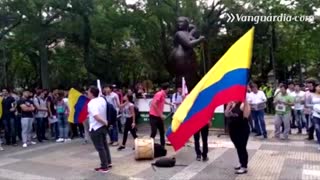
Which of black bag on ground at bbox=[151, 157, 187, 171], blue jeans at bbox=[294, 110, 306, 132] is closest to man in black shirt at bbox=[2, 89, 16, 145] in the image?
black bag on ground at bbox=[151, 157, 187, 171]

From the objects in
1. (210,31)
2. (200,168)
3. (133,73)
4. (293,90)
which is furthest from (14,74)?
(200,168)

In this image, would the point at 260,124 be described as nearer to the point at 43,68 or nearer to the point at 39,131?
the point at 39,131

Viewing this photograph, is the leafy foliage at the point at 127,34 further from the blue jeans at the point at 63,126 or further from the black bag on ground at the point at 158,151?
the black bag on ground at the point at 158,151

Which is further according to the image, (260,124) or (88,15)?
(88,15)

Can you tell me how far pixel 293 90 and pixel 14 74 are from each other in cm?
3584

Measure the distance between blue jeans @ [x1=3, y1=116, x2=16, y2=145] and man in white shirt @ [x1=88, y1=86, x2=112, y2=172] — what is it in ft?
19.6

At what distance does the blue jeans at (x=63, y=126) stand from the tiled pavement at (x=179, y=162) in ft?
5.37

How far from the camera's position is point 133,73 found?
142ft

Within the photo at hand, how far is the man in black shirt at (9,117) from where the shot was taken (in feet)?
47.0

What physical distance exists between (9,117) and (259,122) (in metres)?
7.81

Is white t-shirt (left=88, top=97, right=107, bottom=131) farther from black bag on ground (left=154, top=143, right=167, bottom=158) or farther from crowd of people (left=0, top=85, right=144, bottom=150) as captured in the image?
crowd of people (left=0, top=85, right=144, bottom=150)

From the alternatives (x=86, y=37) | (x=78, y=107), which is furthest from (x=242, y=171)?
→ (x=86, y=37)

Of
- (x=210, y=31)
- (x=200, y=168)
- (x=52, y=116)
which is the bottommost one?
(x=200, y=168)

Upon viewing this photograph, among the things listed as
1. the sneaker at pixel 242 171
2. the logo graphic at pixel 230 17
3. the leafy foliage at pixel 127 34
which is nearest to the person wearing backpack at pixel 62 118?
the leafy foliage at pixel 127 34
